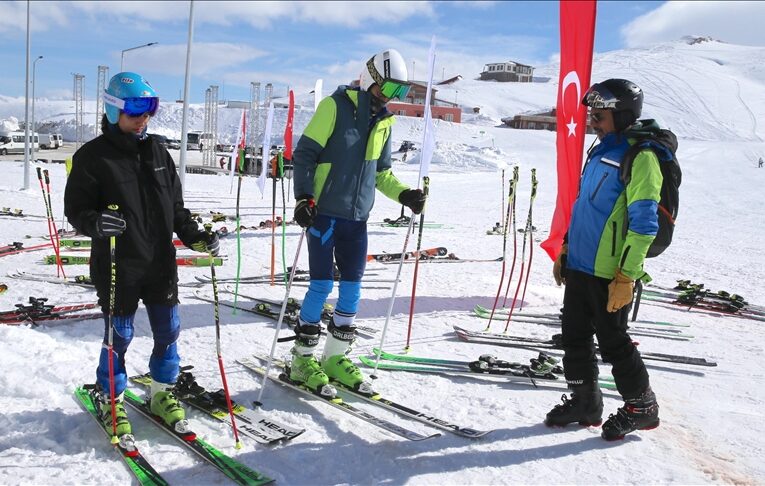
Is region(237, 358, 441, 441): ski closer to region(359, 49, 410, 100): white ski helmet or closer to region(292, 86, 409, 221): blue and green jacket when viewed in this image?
region(292, 86, 409, 221): blue and green jacket

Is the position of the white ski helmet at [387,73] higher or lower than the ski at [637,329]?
higher

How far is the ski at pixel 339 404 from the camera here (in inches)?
130

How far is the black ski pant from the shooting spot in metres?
3.33

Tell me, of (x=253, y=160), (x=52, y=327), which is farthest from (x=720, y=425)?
(x=253, y=160)

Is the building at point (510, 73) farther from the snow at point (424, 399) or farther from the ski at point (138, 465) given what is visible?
the ski at point (138, 465)

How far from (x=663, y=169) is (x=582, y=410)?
5.02 ft

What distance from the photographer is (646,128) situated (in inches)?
127

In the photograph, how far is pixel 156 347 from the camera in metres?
3.23

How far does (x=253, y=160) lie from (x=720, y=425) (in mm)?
30446

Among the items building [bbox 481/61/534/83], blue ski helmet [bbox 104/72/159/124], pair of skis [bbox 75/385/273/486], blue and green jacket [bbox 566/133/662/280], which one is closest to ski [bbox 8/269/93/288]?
pair of skis [bbox 75/385/273/486]

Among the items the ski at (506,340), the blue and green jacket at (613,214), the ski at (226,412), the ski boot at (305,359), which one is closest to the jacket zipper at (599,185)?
the blue and green jacket at (613,214)

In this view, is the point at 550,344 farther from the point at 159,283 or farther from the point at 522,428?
the point at 159,283

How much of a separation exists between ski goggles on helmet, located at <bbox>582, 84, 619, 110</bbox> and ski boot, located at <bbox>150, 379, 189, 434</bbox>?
2967 mm

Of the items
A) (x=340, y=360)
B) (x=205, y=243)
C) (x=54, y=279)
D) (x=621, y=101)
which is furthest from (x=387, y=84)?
(x=54, y=279)
